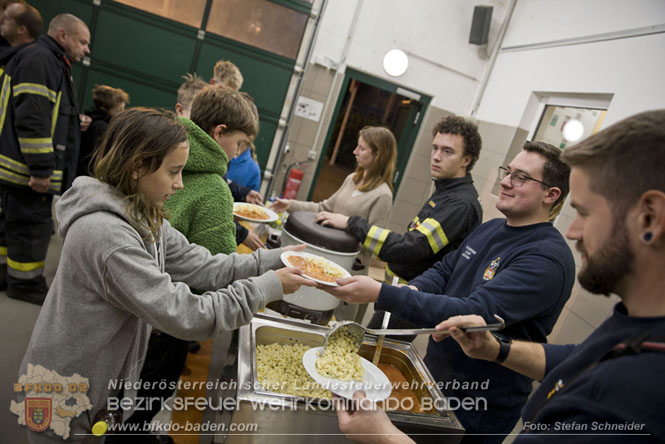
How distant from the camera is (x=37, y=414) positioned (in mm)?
1320

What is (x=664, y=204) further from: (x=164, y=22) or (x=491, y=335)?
(x=164, y=22)

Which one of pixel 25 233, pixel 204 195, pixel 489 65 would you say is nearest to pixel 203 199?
pixel 204 195

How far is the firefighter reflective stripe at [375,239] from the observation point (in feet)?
8.38

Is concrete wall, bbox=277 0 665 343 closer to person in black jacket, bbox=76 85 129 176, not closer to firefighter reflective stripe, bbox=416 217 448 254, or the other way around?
firefighter reflective stripe, bbox=416 217 448 254

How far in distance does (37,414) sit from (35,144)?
7.30 ft

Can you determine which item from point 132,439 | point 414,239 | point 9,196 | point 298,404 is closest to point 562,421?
point 298,404

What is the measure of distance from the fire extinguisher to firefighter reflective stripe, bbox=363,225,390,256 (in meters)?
3.46

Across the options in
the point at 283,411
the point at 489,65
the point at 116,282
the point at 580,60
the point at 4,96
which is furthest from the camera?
the point at 489,65

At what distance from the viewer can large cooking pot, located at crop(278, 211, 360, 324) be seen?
2.47 meters

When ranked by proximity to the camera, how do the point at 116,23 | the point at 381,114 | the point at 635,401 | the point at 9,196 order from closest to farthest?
1. the point at 635,401
2. the point at 9,196
3. the point at 116,23
4. the point at 381,114

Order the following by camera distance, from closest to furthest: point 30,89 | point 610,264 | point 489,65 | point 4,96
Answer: point 610,264
point 30,89
point 4,96
point 489,65

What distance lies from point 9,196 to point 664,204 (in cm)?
381

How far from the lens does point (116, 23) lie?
16.0 ft

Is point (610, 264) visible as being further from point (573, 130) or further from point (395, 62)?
point (395, 62)
